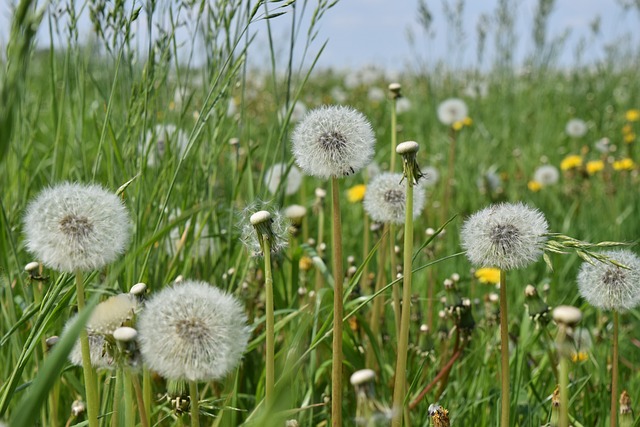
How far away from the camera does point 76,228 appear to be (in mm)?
1084

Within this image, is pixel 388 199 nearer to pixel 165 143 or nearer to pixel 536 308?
pixel 536 308

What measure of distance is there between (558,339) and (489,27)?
20.4 feet

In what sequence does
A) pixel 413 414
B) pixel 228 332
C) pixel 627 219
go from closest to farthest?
1. pixel 228 332
2. pixel 413 414
3. pixel 627 219

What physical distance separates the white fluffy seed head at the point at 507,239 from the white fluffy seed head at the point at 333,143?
24 cm

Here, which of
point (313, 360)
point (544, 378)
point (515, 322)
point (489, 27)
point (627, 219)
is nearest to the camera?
point (313, 360)

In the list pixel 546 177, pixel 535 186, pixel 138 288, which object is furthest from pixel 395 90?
pixel 546 177

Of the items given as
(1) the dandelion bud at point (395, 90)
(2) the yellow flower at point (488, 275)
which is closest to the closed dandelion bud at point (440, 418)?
(1) the dandelion bud at point (395, 90)

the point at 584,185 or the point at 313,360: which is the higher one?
the point at 584,185

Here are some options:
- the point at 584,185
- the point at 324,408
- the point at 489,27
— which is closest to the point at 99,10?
the point at 324,408

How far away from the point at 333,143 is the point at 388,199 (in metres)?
0.48

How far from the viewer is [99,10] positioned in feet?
5.59

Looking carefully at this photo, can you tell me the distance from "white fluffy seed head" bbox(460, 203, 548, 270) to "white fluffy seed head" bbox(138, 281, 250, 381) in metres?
0.46

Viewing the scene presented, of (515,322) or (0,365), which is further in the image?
(515,322)

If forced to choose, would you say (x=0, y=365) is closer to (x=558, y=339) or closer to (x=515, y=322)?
(x=558, y=339)
